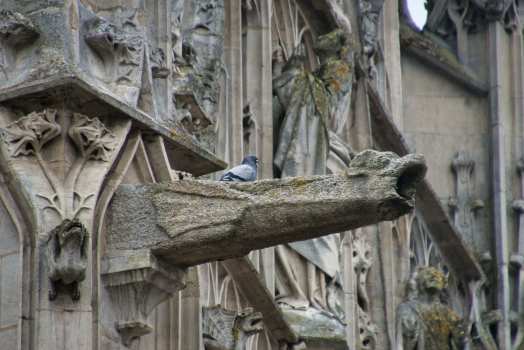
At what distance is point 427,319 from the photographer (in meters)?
11.0

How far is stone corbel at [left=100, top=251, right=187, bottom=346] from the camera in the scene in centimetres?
455

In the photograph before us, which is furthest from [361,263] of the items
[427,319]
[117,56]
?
[117,56]

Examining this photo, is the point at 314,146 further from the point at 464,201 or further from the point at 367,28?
the point at 464,201

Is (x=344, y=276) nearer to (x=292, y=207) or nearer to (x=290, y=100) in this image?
(x=290, y=100)

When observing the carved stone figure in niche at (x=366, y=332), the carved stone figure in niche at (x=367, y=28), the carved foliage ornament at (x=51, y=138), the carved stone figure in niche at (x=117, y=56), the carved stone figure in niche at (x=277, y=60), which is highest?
the carved stone figure in niche at (x=367, y=28)

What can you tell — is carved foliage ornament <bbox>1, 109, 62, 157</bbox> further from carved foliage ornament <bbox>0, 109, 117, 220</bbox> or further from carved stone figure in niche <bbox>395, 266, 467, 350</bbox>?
carved stone figure in niche <bbox>395, 266, 467, 350</bbox>

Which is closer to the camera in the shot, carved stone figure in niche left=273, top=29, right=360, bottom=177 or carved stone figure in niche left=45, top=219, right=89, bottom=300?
carved stone figure in niche left=45, top=219, right=89, bottom=300

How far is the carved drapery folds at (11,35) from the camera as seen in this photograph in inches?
181

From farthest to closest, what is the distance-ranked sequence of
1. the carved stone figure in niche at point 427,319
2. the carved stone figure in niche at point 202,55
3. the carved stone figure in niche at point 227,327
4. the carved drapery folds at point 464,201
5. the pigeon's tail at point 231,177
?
1. the carved drapery folds at point 464,201
2. the carved stone figure in niche at point 427,319
3. the carved stone figure in niche at point 202,55
4. the carved stone figure in niche at point 227,327
5. the pigeon's tail at point 231,177

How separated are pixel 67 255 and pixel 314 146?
4.51 meters

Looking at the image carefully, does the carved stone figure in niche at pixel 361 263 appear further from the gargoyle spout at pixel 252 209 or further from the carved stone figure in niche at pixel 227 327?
the gargoyle spout at pixel 252 209

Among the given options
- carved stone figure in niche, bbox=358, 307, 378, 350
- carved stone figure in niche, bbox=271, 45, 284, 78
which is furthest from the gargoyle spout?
carved stone figure in niche, bbox=358, 307, 378, 350

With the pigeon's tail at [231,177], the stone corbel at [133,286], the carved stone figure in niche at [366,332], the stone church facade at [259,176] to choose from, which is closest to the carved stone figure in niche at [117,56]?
the stone church facade at [259,176]

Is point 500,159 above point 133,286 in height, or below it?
above
